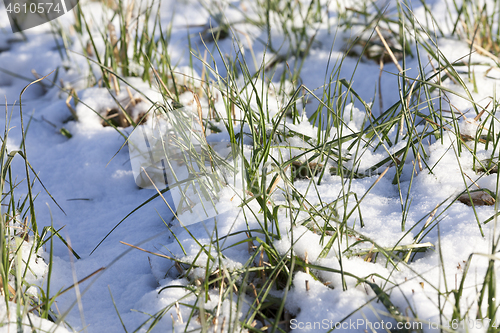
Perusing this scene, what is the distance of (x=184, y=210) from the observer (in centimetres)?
109

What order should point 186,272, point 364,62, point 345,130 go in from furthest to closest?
point 364,62
point 345,130
point 186,272

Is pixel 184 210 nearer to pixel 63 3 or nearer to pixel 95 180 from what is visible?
pixel 95 180

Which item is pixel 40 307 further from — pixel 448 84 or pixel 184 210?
pixel 448 84

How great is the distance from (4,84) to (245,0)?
1586 millimetres

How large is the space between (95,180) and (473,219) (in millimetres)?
1232

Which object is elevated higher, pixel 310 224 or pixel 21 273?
pixel 310 224

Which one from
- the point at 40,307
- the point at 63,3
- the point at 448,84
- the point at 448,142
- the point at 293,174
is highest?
the point at 63,3

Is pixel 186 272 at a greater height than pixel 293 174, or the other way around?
pixel 293 174

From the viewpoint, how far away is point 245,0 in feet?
8.17

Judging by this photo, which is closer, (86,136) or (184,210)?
(184,210)

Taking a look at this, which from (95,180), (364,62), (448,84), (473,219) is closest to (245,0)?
(364,62)

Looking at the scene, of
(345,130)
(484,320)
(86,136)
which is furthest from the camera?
(86,136)

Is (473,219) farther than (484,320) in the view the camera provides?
Yes

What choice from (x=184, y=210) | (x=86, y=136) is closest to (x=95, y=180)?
(x=86, y=136)
